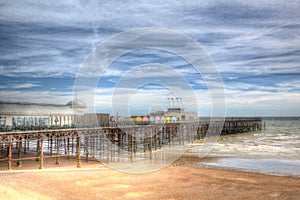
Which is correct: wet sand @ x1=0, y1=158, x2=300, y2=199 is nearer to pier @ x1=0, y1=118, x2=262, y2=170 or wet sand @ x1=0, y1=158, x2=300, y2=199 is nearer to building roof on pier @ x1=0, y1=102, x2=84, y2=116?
pier @ x1=0, y1=118, x2=262, y2=170

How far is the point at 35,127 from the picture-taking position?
24.4 m

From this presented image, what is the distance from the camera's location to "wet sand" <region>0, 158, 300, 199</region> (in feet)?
47.8

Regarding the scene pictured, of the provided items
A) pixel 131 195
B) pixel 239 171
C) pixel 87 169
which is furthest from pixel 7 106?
pixel 239 171

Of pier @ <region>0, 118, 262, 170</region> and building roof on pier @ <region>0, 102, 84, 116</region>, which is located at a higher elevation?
building roof on pier @ <region>0, 102, 84, 116</region>

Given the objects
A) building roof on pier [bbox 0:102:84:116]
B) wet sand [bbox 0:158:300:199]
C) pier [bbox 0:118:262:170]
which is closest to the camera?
wet sand [bbox 0:158:300:199]

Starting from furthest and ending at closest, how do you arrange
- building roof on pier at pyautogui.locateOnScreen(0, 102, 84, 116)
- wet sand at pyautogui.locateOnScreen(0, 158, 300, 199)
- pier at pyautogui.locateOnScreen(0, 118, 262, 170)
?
building roof on pier at pyautogui.locateOnScreen(0, 102, 84, 116)
pier at pyautogui.locateOnScreen(0, 118, 262, 170)
wet sand at pyautogui.locateOnScreen(0, 158, 300, 199)

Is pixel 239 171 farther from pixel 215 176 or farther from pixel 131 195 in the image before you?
pixel 131 195

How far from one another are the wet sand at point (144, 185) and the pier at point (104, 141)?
2792 mm

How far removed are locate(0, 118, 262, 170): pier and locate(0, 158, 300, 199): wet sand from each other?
2.79 metres

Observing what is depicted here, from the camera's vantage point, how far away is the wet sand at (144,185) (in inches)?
574

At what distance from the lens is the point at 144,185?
1678 cm

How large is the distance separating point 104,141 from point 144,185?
3368 cm

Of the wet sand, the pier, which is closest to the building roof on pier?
the pier

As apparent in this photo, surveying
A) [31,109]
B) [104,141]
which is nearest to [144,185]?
[31,109]
